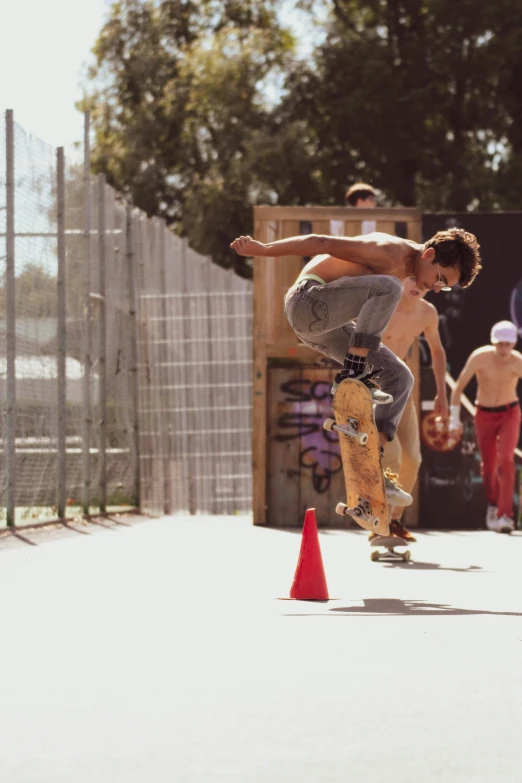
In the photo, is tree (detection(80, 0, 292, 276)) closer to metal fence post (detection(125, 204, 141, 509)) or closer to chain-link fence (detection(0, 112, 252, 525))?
chain-link fence (detection(0, 112, 252, 525))

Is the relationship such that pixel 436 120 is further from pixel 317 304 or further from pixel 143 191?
pixel 317 304

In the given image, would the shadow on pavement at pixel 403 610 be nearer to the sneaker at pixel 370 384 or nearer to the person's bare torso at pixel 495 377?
the sneaker at pixel 370 384

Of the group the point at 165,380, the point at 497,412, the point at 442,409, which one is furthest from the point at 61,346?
the point at 497,412

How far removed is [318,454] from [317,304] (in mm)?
7263

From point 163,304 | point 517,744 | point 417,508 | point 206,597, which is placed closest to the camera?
point 517,744

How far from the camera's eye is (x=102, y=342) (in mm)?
14969

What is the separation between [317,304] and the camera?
27.7ft

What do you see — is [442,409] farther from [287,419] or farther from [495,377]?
[287,419]

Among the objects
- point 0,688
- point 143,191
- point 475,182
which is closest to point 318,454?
point 0,688

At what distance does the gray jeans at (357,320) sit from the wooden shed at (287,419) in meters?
Result: 6.50

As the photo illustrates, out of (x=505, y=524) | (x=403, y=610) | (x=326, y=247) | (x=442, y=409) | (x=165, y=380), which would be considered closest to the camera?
(x=403, y=610)

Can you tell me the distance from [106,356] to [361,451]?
714 centimetres

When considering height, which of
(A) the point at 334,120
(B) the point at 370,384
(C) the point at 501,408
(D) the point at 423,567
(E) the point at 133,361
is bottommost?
(D) the point at 423,567

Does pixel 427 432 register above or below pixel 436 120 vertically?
below
